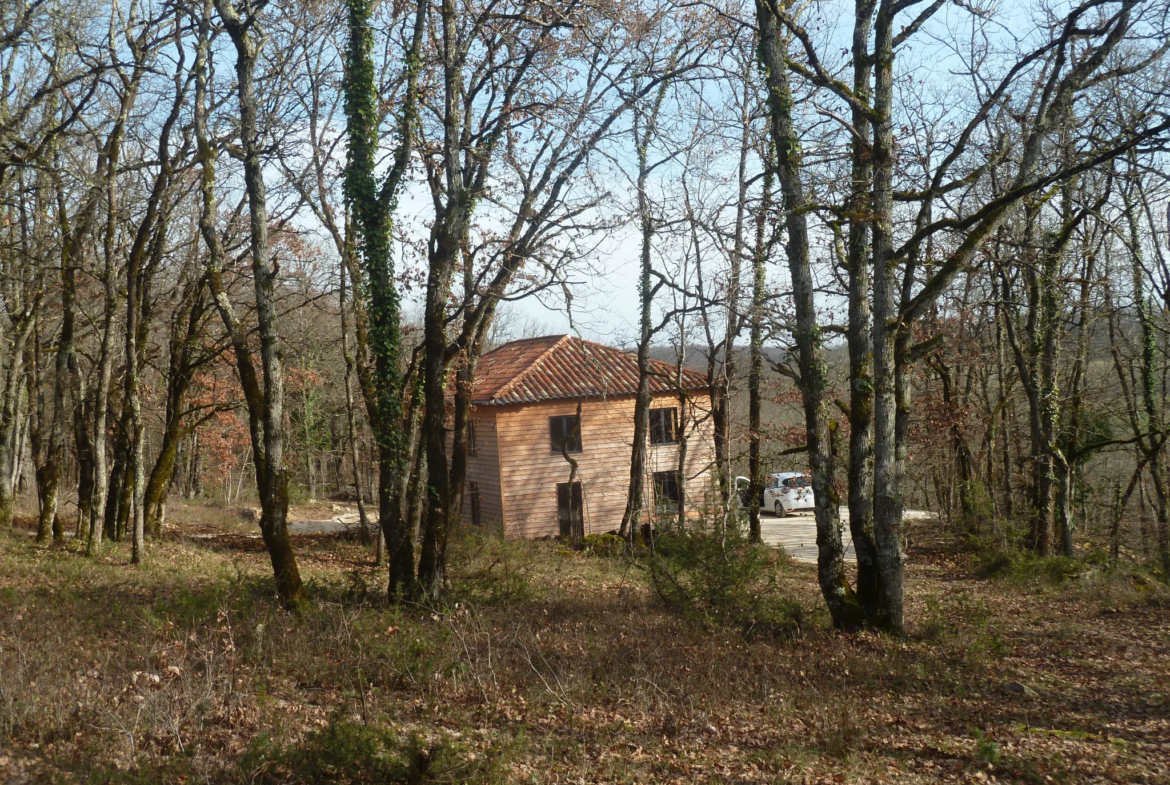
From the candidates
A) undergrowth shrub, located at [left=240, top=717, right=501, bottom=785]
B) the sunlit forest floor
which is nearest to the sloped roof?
the sunlit forest floor

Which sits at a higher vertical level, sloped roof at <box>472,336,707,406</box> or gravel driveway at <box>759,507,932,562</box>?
sloped roof at <box>472,336,707,406</box>

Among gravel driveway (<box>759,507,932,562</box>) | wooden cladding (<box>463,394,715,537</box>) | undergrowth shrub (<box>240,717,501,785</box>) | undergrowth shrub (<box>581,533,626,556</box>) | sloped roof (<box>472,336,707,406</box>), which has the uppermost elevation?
sloped roof (<box>472,336,707,406</box>)

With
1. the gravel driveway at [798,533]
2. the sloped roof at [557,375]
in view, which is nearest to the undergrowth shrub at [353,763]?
the gravel driveway at [798,533]

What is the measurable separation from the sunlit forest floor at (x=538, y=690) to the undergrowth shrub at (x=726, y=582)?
25cm

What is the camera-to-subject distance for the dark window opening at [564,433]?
28.0 metres

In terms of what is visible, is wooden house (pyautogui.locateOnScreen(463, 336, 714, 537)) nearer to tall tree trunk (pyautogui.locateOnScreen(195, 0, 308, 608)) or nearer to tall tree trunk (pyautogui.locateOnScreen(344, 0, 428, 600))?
tall tree trunk (pyautogui.locateOnScreen(344, 0, 428, 600))

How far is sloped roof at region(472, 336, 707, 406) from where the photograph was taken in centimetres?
2748

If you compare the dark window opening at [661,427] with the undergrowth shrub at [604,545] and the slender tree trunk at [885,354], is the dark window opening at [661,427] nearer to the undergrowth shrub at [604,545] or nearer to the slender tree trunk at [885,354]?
the undergrowth shrub at [604,545]

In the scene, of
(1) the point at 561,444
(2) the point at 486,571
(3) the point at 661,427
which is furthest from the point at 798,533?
(2) the point at 486,571

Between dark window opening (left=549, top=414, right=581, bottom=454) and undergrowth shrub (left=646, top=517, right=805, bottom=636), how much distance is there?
56.5 feet

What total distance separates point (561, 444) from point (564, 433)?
39cm

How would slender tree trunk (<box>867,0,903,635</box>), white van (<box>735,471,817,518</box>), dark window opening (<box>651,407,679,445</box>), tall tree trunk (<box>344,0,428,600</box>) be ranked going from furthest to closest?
white van (<box>735,471,817,518</box>), dark window opening (<box>651,407,679,445</box>), tall tree trunk (<box>344,0,428,600</box>), slender tree trunk (<box>867,0,903,635</box>)

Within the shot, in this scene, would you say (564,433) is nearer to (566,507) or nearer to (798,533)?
(566,507)

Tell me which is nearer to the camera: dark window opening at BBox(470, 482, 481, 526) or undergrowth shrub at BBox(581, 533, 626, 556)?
undergrowth shrub at BBox(581, 533, 626, 556)
